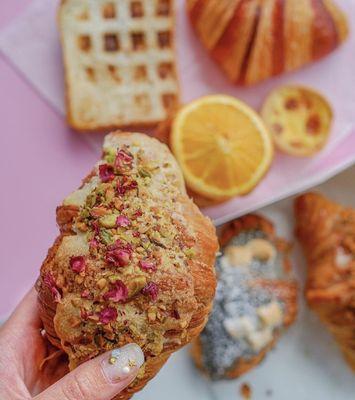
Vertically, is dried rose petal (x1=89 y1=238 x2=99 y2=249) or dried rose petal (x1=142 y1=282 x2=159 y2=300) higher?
dried rose petal (x1=89 y1=238 x2=99 y2=249)

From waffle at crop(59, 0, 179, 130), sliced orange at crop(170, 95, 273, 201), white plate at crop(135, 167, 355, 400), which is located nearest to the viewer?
sliced orange at crop(170, 95, 273, 201)

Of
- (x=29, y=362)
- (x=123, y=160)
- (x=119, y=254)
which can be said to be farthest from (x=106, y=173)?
(x=29, y=362)

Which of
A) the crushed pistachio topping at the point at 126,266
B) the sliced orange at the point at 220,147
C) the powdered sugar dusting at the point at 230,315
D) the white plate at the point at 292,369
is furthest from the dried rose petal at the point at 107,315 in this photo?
the white plate at the point at 292,369

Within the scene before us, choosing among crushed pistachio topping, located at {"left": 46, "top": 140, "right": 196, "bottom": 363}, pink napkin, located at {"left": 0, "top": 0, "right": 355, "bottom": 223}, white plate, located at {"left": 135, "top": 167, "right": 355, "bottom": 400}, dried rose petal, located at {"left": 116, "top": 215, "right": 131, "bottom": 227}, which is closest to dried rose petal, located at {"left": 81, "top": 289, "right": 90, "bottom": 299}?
crushed pistachio topping, located at {"left": 46, "top": 140, "right": 196, "bottom": 363}

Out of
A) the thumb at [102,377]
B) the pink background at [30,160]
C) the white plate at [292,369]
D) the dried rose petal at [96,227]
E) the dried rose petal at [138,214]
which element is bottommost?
the white plate at [292,369]

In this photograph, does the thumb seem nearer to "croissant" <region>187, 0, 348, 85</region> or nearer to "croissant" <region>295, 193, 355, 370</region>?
"croissant" <region>295, 193, 355, 370</region>

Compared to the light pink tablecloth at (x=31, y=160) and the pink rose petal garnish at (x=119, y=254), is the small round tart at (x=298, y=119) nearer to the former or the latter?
the light pink tablecloth at (x=31, y=160)

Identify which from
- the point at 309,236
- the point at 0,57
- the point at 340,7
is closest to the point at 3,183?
the point at 0,57
